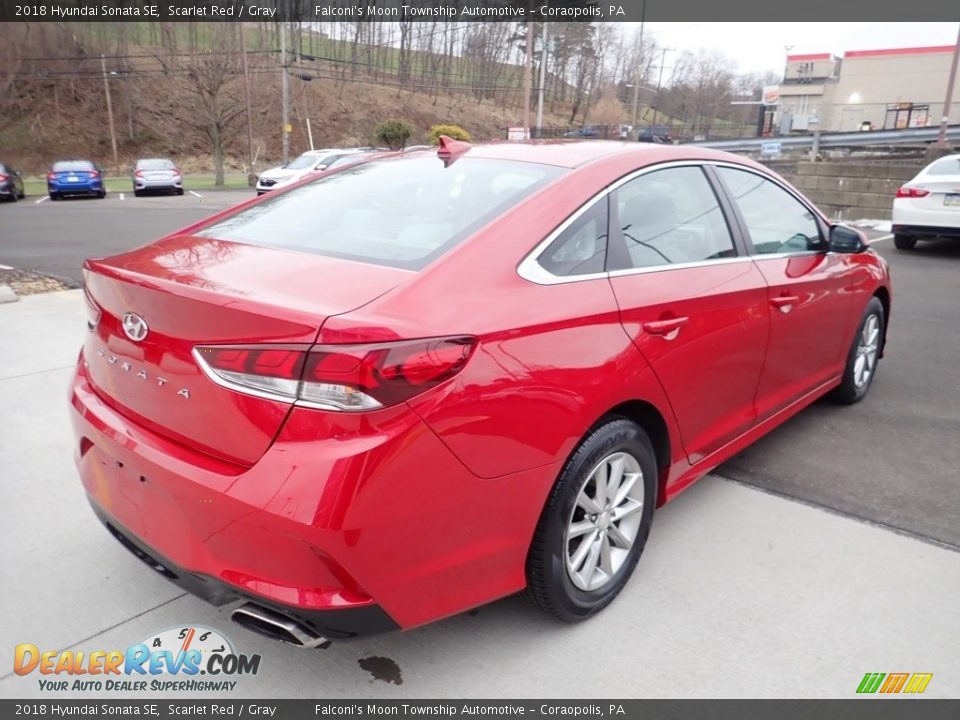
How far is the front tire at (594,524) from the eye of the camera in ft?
7.27

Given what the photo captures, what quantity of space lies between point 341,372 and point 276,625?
69 centimetres

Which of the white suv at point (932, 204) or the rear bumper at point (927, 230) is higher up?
the white suv at point (932, 204)

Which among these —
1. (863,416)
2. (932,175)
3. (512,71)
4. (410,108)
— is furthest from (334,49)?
(863,416)

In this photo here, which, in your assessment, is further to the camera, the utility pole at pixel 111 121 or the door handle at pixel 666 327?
the utility pole at pixel 111 121

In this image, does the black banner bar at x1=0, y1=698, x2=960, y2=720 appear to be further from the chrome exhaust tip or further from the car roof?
the car roof

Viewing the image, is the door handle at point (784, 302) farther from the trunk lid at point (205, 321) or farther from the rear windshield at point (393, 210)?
the trunk lid at point (205, 321)

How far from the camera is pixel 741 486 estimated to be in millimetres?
3529

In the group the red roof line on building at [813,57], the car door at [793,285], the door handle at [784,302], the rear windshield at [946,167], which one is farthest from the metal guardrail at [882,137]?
the red roof line on building at [813,57]

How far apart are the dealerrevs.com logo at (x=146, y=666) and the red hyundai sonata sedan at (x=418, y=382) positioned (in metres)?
0.40

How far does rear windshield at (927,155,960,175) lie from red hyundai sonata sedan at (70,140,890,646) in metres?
9.93

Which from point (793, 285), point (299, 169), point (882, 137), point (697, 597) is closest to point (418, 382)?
point (697, 597)

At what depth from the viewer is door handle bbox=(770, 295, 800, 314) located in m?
3.23

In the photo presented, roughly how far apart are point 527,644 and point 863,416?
10.0ft

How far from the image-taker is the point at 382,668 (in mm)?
2273
